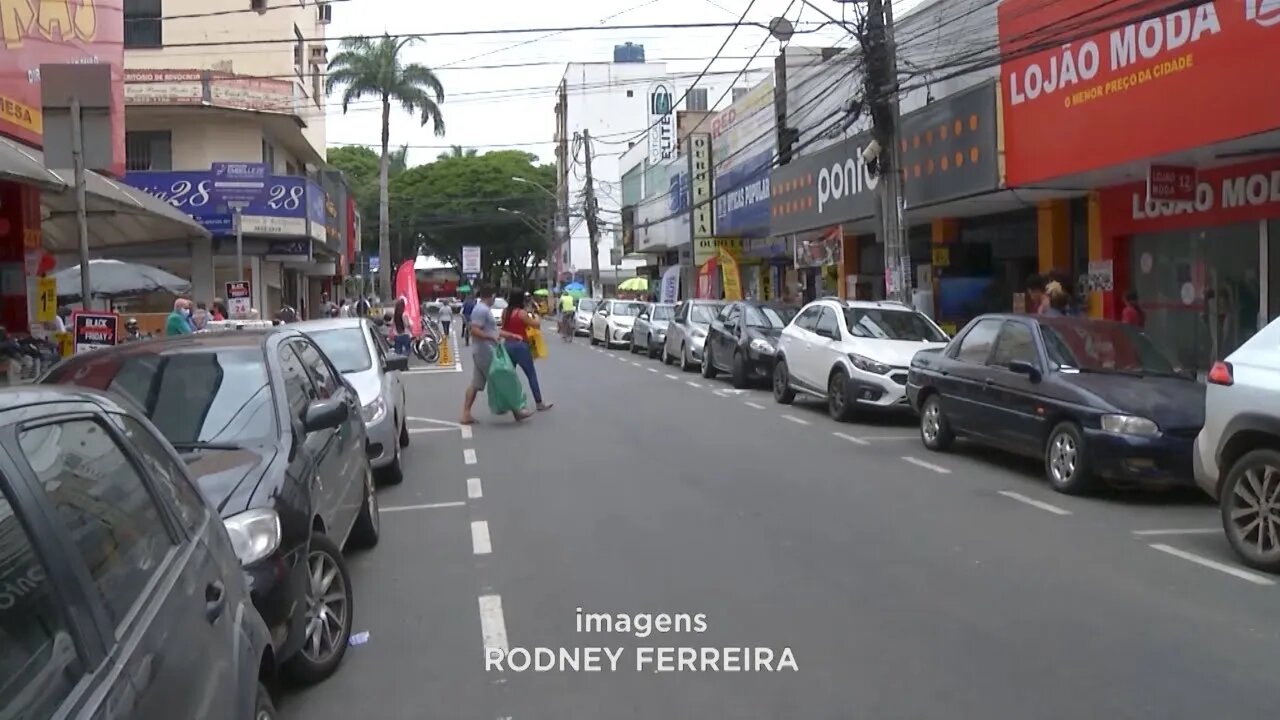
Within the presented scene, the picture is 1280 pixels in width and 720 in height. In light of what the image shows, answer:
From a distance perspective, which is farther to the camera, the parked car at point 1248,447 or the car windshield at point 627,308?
the car windshield at point 627,308

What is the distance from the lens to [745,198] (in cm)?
3450

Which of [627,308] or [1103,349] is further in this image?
[627,308]

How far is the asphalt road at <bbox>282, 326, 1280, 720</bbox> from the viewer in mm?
5289

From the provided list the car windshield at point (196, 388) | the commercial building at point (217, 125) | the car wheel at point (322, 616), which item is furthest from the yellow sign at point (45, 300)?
the commercial building at point (217, 125)

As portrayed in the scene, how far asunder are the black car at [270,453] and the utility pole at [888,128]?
12.9m

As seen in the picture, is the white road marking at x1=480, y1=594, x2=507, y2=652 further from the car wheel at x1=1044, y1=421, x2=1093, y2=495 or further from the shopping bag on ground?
the shopping bag on ground

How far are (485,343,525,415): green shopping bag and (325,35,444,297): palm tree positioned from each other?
33361 mm

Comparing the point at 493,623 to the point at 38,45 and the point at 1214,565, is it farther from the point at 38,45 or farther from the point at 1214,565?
the point at 38,45

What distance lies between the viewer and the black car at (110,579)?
2.49 meters

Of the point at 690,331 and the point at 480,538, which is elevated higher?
the point at 690,331

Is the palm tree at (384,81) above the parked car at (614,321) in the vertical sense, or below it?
above

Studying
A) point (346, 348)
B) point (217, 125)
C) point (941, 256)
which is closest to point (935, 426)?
point (346, 348)

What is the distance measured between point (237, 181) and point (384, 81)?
1965 cm

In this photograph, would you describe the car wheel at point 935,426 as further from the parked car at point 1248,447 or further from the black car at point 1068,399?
the parked car at point 1248,447
